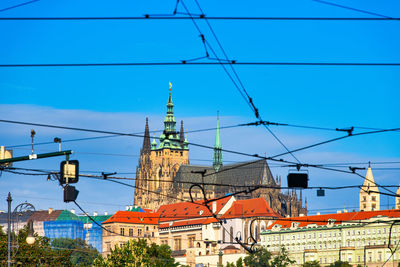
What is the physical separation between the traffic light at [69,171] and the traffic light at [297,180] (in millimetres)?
11874

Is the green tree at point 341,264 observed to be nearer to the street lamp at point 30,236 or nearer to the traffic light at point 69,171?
the street lamp at point 30,236

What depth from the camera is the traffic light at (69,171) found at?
3238cm

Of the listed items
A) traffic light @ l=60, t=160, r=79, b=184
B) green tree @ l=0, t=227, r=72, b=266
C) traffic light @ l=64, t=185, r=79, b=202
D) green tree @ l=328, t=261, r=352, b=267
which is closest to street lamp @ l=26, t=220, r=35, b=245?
traffic light @ l=64, t=185, r=79, b=202

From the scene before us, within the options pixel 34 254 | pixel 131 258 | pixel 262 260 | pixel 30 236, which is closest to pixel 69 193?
pixel 30 236

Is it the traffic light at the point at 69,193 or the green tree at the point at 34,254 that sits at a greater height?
the traffic light at the point at 69,193

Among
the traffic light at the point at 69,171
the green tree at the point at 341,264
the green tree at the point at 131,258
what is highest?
the traffic light at the point at 69,171

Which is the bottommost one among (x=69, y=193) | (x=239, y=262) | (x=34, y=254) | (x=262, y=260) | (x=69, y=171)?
(x=239, y=262)

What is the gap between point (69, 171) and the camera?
32531mm

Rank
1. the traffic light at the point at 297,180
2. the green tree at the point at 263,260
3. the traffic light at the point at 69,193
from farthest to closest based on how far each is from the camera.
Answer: the green tree at the point at 263,260
the traffic light at the point at 297,180
the traffic light at the point at 69,193

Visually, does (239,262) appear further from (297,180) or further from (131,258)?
(297,180)

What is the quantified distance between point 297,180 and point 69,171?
1218cm

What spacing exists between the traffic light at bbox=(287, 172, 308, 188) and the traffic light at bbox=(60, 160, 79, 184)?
1187 cm

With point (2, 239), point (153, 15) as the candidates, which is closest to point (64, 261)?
point (2, 239)

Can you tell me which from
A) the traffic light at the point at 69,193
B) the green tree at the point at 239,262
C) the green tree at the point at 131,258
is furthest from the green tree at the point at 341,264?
the traffic light at the point at 69,193
